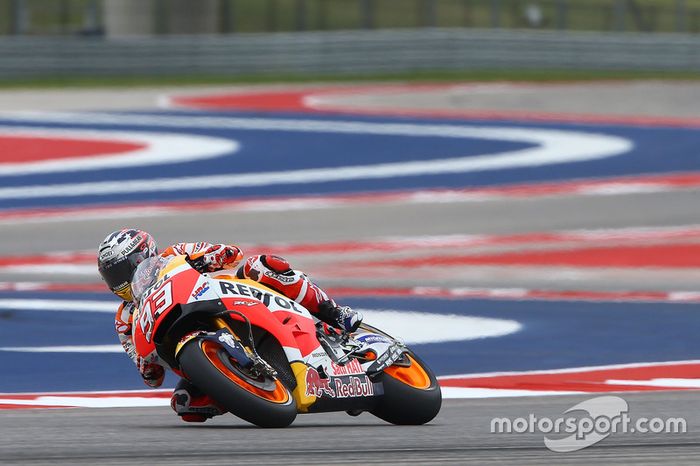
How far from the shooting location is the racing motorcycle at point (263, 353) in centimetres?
641

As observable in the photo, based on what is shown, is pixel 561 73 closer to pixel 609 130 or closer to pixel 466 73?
pixel 466 73

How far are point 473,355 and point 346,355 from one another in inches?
103

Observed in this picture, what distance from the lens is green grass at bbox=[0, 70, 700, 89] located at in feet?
95.1

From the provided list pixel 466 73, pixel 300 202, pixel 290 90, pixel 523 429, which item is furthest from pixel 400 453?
pixel 466 73

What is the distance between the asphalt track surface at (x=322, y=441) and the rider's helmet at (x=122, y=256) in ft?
2.39

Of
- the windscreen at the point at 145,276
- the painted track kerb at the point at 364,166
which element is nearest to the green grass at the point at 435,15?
the painted track kerb at the point at 364,166

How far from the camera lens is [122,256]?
7141 mm

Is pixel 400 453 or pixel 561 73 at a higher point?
pixel 400 453

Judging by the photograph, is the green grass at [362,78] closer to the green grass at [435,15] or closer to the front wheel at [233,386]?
the green grass at [435,15]

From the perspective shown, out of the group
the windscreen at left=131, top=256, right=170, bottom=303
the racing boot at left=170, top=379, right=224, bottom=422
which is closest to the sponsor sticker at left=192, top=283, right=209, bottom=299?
the windscreen at left=131, top=256, right=170, bottom=303

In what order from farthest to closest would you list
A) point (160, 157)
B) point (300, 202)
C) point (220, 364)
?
point (160, 157), point (300, 202), point (220, 364)

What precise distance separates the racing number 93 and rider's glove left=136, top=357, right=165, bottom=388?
9.2 inches

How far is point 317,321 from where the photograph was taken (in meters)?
7.23

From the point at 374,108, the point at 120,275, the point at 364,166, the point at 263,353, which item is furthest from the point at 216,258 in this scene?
the point at 374,108
